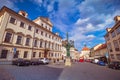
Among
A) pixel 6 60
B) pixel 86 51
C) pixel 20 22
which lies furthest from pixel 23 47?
pixel 86 51

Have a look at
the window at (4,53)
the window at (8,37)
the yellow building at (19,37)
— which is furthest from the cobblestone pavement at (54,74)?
the window at (8,37)

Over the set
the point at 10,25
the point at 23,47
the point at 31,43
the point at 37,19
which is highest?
the point at 37,19

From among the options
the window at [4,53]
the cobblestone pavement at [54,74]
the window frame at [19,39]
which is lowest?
the cobblestone pavement at [54,74]

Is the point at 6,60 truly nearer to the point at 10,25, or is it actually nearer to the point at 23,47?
the point at 23,47

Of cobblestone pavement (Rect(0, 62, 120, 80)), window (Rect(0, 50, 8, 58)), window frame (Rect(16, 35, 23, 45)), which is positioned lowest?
cobblestone pavement (Rect(0, 62, 120, 80))

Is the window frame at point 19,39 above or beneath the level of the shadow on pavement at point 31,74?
above

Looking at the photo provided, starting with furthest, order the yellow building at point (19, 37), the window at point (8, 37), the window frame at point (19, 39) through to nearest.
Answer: the window frame at point (19, 39)
the window at point (8, 37)
the yellow building at point (19, 37)

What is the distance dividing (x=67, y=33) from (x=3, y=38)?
1692 cm

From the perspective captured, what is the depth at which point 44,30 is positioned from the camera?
30.9 meters

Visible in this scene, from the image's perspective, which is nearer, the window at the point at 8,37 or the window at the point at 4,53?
the window at the point at 4,53

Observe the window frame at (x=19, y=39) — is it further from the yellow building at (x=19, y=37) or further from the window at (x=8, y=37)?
the window at (x=8, y=37)

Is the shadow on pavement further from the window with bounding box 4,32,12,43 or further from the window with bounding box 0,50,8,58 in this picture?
the window with bounding box 4,32,12,43

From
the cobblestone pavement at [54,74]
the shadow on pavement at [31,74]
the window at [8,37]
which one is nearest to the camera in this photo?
the shadow on pavement at [31,74]

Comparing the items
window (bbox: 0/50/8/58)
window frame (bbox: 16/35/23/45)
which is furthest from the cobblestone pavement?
window frame (bbox: 16/35/23/45)
